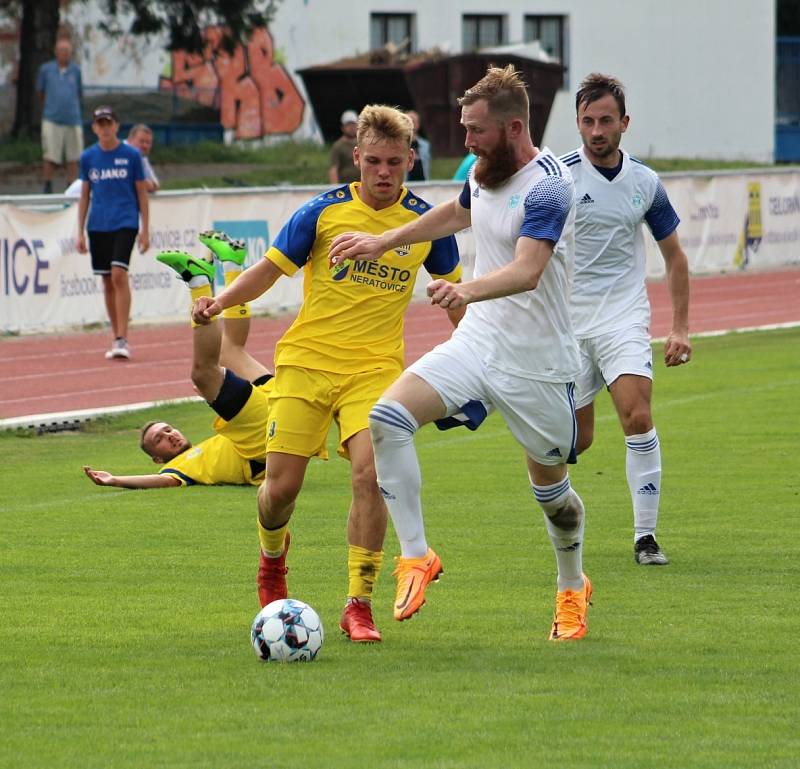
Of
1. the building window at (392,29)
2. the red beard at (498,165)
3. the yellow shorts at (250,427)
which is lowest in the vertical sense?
the yellow shorts at (250,427)

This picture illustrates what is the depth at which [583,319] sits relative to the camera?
338 inches

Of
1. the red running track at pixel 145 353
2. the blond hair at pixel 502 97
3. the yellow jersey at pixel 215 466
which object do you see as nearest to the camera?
the blond hair at pixel 502 97

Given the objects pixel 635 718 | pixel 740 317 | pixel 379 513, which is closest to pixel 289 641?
pixel 379 513

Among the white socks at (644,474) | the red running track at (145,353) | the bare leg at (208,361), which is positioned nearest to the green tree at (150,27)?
the red running track at (145,353)

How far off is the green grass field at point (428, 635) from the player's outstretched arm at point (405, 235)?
4.80 ft

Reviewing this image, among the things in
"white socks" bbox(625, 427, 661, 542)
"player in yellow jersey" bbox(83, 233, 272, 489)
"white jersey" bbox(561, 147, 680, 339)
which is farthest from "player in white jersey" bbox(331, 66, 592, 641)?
"player in yellow jersey" bbox(83, 233, 272, 489)

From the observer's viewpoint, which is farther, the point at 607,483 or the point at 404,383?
the point at 607,483

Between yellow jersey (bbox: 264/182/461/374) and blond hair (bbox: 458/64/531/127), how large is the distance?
0.78 m

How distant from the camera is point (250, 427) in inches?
421

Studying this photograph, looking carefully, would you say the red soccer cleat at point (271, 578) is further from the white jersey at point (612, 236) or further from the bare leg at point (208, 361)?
the bare leg at point (208, 361)

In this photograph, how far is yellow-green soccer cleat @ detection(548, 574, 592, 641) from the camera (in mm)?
6652

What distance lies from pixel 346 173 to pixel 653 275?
5.68 m

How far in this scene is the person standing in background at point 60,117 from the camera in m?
27.3

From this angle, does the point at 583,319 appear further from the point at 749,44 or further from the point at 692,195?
the point at 749,44
